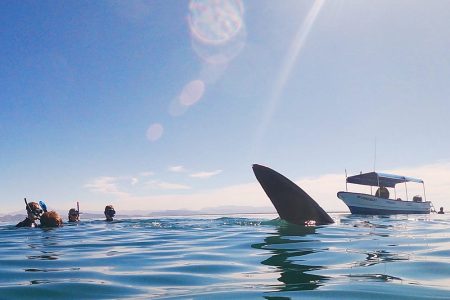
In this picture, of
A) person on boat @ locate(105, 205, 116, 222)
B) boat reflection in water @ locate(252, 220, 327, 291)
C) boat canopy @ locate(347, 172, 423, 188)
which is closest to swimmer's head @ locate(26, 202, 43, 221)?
person on boat @ locate(105, 205, 116, 222)

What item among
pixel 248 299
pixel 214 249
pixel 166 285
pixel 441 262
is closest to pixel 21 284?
pixel 166 285

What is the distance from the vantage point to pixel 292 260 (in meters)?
6.63

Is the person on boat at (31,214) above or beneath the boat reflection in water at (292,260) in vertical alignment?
above

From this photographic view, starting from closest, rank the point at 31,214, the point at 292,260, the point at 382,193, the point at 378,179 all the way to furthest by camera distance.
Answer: the point at 292,260, the point at 31,214, the point at 378,179, the point at 382,193

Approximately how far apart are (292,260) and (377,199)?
3653 cm

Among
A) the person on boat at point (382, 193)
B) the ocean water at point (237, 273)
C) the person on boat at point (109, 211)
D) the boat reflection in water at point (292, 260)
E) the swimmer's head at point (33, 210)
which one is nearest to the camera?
the ocean water at point (237, 273)

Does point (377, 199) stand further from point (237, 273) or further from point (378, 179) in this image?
point (237, 273)

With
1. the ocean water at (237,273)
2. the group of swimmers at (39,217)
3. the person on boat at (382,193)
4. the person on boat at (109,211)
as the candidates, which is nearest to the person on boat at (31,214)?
the group of swimmers at (39,217)

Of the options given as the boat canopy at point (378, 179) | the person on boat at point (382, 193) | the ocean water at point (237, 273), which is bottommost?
the ocean water at point (237, 273)

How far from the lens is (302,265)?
20.0 ft

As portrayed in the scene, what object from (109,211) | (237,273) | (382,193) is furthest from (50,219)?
(382,193)

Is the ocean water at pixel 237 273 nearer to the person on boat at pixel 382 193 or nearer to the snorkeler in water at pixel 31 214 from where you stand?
the snorkeler in water at pixel 31 214

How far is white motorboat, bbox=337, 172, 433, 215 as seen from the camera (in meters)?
39.8

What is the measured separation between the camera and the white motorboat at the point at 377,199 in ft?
131
